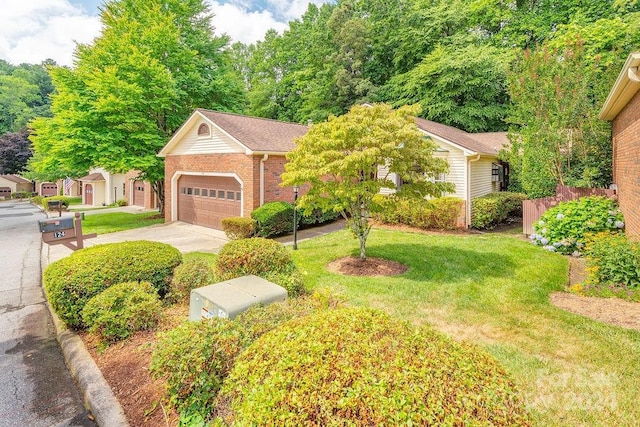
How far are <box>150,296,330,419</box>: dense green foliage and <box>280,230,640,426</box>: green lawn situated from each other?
2.92 meters

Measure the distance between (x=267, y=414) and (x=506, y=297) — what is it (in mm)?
5797

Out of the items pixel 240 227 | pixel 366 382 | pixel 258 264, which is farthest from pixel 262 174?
pixel 366 382

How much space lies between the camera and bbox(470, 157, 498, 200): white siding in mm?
14409

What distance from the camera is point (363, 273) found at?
7949 mm

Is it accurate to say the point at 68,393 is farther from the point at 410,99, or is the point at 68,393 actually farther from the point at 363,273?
the point at 410,99

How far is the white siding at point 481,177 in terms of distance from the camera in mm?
14409

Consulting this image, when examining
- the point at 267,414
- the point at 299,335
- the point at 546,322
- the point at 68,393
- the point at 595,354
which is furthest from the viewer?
the point at 546,322

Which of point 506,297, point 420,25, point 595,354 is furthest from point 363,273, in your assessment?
point 420,25

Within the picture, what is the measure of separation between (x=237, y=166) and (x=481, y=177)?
10.6 m

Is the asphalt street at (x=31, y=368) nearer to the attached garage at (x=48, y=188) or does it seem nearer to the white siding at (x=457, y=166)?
the white siding at (x=457, y=166)

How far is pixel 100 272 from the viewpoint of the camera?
5195mm

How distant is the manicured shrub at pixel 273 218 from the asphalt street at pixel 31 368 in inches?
251

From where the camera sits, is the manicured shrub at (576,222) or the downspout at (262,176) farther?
the downspout at (262,176)

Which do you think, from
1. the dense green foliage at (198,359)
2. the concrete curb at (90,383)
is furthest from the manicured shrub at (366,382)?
the concrete curb at (90,383)
